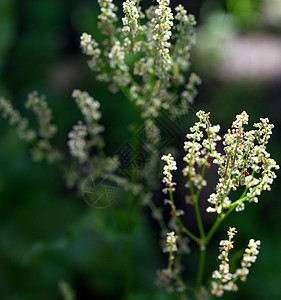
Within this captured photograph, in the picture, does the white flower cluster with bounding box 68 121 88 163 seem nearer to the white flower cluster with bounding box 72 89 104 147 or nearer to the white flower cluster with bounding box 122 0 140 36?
the white flower cluster with bounding box 72 89 104 147

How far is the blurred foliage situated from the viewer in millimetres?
3750

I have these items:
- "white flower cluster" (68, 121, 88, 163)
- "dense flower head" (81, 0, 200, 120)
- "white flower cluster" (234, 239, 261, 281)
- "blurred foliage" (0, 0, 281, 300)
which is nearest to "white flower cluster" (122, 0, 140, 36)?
"dense flower head" (81, 0, 200, 120)

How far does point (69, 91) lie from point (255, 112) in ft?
8.06

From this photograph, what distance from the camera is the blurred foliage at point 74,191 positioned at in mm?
3750

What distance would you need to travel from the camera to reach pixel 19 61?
5.90 metres

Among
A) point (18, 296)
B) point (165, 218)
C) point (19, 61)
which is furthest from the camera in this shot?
point (19, 61)

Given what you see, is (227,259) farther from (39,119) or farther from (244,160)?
(39,119)

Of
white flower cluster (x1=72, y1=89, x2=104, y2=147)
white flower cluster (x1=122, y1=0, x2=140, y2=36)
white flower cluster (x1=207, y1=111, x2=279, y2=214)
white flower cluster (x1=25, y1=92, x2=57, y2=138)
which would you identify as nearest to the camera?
white flower cluster (x1=207, y1=111, x2=279, y2=214)

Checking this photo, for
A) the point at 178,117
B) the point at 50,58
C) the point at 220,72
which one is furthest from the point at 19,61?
the point at 178,117

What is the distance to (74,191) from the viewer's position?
204 inches

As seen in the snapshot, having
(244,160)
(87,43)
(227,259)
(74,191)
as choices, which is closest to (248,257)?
(227,259)

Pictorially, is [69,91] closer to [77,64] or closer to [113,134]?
[77,64]

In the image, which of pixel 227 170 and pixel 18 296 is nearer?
pixel 227 170

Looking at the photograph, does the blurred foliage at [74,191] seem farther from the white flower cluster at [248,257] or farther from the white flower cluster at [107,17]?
the white flower cluster at [107,17]
